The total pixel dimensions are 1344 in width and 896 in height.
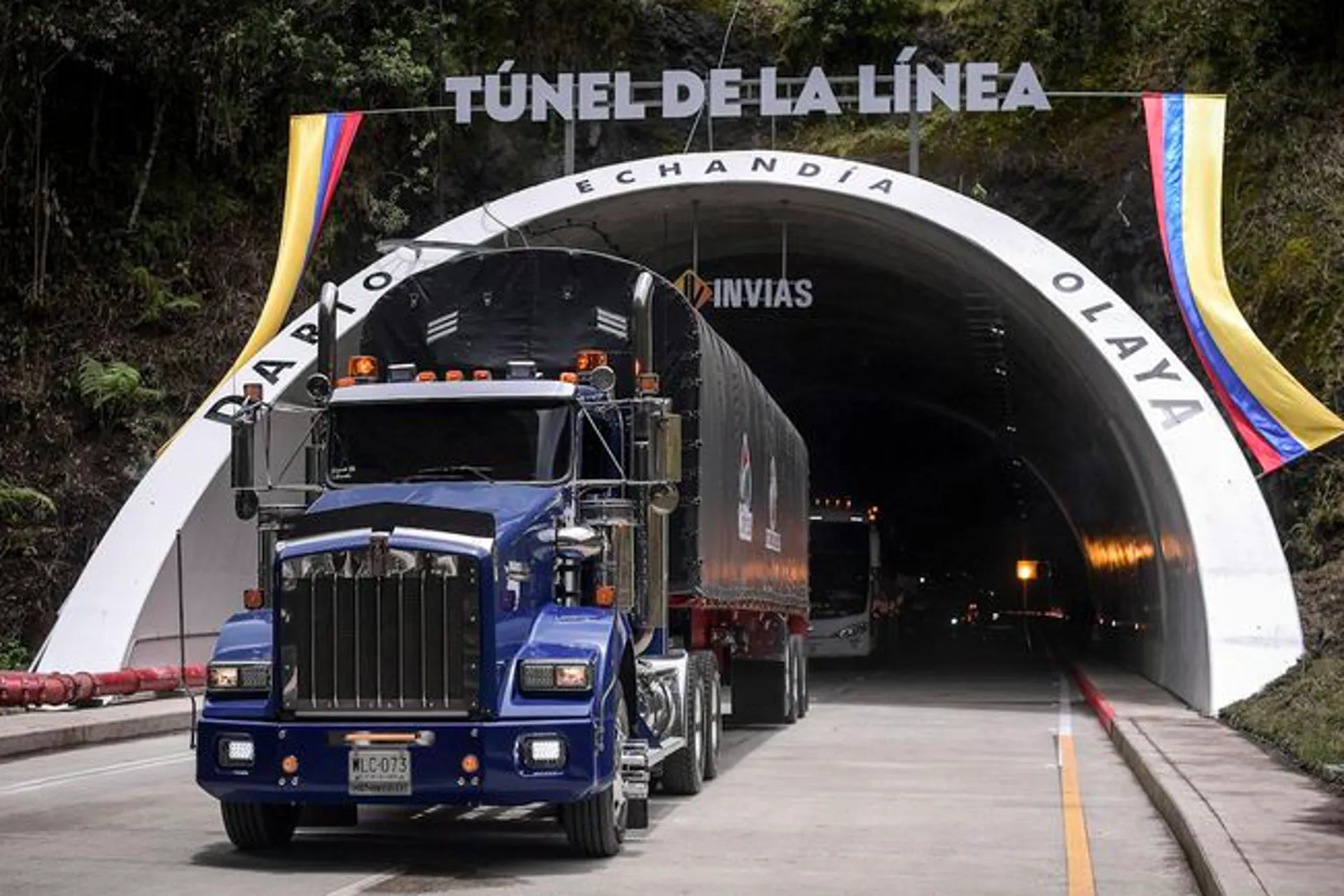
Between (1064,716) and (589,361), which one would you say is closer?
(589,361)

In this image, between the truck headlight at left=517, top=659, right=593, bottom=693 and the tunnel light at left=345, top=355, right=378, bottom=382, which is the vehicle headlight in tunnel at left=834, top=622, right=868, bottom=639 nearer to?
the tunnel light at left=345, top=355, right=378, bottom=382

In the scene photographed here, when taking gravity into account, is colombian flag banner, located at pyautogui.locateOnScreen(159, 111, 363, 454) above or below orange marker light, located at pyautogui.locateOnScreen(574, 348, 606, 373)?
above

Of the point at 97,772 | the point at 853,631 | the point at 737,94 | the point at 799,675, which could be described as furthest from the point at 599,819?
the point at 853,631

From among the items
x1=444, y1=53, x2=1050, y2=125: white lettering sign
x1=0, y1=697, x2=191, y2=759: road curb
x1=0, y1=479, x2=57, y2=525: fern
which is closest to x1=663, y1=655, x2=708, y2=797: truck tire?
x1=0, y1=697, x2=191, y2=759: road curb

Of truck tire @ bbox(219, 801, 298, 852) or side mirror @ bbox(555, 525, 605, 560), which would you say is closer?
truck tire @ bbox(219, 801, 298, 852)

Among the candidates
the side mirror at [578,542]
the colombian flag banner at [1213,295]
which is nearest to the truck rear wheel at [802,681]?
the colombian flag banner at [1213,295]

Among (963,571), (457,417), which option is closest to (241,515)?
(457,417)

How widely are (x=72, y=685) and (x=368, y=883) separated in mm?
12971

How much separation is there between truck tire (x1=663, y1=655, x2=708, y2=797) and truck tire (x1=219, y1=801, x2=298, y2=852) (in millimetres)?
3711

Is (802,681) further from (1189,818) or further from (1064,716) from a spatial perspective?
(1189,818)

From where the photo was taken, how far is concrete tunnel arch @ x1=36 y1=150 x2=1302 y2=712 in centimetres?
2348

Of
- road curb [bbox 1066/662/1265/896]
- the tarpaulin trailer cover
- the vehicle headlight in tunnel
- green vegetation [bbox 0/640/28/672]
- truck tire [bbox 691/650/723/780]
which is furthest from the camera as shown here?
the vehicle headlight in tunnel

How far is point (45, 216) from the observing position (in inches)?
1270

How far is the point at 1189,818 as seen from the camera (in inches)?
504
